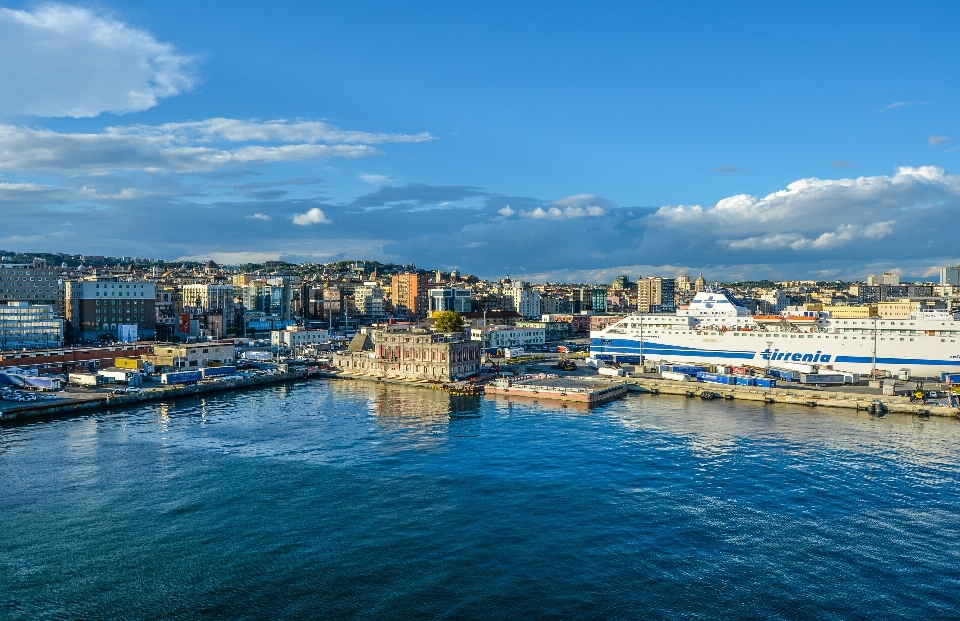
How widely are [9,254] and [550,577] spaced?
132004 mm

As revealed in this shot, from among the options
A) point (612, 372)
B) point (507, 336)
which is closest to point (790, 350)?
point (612, 372)

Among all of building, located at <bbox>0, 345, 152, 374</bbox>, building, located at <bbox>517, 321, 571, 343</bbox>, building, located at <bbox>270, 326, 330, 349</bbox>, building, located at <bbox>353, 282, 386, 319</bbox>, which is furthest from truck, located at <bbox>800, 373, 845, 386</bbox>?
building, located at <bbox>353, 282, 386, 319</bbox>

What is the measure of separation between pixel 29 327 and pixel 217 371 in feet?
55.6

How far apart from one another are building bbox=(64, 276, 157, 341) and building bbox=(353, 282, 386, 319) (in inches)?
1048

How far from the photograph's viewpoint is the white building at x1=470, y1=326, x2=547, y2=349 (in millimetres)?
47125

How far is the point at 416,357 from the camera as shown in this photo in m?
33.8

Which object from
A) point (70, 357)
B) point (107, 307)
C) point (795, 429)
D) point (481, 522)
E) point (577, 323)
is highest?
point (107, 307)

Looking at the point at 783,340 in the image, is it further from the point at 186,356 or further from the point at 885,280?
the point at 885,280

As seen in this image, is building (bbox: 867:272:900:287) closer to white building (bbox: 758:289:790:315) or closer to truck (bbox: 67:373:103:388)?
white building (bbox: 758:289:790:315)

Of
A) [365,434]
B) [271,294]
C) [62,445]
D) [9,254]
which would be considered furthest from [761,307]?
[9,254]

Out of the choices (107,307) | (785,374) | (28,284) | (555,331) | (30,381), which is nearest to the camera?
(30,381)

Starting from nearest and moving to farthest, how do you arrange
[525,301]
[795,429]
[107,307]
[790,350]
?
[795,429], [790,350], [107,307], [525,301]

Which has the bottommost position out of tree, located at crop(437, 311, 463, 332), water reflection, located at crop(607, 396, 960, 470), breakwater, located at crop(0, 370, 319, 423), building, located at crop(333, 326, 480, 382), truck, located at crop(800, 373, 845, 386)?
water reflection, located at crop(607, 396, 960, 470)

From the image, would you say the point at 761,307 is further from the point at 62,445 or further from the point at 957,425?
the point at 62,445
